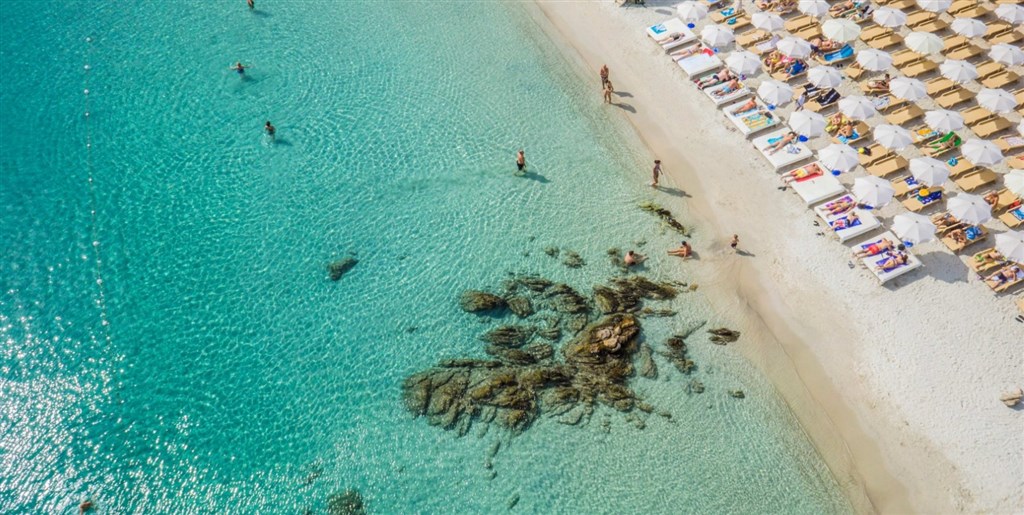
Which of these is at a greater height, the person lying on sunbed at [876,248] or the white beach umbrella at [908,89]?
the white beach umbrella at [908,89]

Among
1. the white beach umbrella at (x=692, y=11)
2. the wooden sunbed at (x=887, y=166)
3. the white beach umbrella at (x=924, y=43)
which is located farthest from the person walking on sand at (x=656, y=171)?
the white beach umbrella at (x=924, y=43)

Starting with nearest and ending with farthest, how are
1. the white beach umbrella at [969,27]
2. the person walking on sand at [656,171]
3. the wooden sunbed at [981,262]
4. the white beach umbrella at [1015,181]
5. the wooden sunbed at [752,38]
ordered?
the wooden sunbed at [981,262] < the white beach umbrella at [1015,181] < the person walking on sand at [656,171] < the white beach umbrella at [969,27] < the wooden sunbed at [752,38]

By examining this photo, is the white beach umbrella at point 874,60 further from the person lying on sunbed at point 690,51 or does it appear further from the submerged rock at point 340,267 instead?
the submerged rock at point 340,267

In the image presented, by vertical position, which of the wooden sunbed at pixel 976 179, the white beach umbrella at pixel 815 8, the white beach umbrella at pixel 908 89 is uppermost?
the white beach umbrella at pixel 815 8

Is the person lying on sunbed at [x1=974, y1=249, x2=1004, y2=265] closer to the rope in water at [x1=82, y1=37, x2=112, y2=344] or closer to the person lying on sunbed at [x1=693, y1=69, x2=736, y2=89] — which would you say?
the person lying on sunbed at [x1=693, y1=69, x2=736, y2=89]

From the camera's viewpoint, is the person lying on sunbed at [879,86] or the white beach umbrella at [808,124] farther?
the person lying on sunbed at [879,86]

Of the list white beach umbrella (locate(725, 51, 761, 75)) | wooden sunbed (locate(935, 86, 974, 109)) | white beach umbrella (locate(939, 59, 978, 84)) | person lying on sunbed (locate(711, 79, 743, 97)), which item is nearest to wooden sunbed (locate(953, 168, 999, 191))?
wooden sunbed (locate(935, 86, 974, 109))

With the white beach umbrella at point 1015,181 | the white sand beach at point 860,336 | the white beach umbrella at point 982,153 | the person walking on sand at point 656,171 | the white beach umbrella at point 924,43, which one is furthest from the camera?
the white beach umbrella at point 924,43

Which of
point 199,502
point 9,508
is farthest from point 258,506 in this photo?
point 9,508
